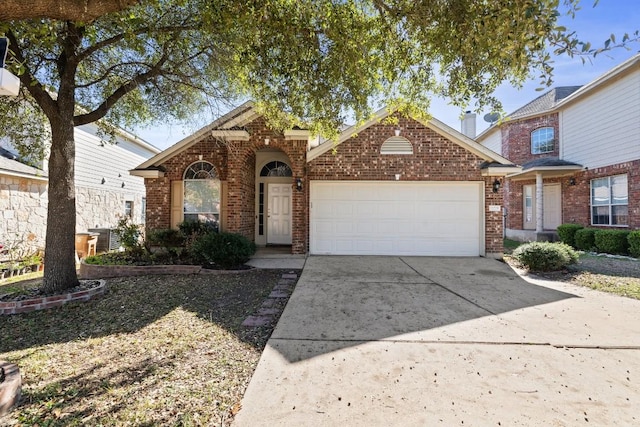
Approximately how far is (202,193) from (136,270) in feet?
10.5

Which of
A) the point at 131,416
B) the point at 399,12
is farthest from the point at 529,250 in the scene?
the point at 131,416

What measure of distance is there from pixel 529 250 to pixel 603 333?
163 inches

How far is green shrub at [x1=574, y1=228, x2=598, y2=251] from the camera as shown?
11055 millimetres

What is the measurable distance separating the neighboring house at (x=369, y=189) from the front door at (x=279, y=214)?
5.15 feet

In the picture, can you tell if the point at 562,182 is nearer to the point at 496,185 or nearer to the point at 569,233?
the point at 569,233

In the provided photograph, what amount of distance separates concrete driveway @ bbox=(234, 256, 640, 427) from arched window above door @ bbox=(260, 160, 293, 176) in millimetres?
6155

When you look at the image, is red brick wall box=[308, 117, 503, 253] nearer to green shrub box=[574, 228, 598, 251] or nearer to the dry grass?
green shrub box=[574, 228, 598, 251]

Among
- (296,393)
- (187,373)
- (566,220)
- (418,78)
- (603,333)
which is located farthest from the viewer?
(566,220)

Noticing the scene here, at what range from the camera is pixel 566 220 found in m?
13.4

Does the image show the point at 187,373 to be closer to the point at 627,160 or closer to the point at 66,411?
the point at 66,411

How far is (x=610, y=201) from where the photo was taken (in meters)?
11.4

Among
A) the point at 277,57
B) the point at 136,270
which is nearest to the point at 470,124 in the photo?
the point at 277,57

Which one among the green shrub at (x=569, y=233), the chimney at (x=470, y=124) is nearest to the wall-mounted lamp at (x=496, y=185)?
the green shrub at (x=569, y=233)

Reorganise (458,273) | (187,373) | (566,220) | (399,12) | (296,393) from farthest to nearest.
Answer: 1. (566,220)
2. (458,273)
3. (399,12)
4. (187,373)
5. (296,393)
